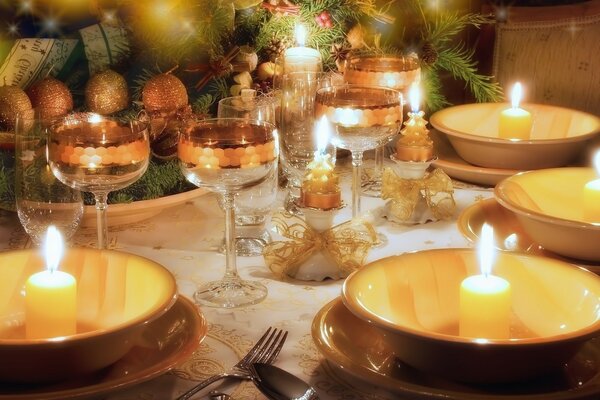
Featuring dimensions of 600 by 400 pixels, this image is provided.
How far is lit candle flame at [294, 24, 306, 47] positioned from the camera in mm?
1788

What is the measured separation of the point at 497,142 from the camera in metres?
1.63

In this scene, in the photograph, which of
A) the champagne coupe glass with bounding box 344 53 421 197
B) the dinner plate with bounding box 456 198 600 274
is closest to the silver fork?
the dinner plate with bounding box 456 198 600 274

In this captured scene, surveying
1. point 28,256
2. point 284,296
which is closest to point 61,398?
point 28,256

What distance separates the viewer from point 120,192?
1.47 m

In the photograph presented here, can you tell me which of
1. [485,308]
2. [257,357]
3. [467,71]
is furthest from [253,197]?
[467,71]

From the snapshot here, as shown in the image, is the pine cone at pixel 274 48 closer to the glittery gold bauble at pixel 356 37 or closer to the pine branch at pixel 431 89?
the glittery gold bauble at pixel 356 37

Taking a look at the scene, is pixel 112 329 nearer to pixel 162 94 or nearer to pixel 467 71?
pixel 162 94

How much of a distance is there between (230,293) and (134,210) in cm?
33

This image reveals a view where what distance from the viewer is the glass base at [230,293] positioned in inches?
44.9

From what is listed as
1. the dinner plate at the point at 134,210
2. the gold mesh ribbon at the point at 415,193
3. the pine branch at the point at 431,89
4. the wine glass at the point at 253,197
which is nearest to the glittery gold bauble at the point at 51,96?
the dinner plate at the point at 134,210

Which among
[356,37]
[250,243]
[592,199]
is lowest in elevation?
[250,243]

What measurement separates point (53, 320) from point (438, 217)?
0.75 m

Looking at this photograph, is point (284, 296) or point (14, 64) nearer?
point (284, 296)

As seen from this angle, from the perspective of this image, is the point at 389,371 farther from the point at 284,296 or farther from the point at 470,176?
the point at 470,176
